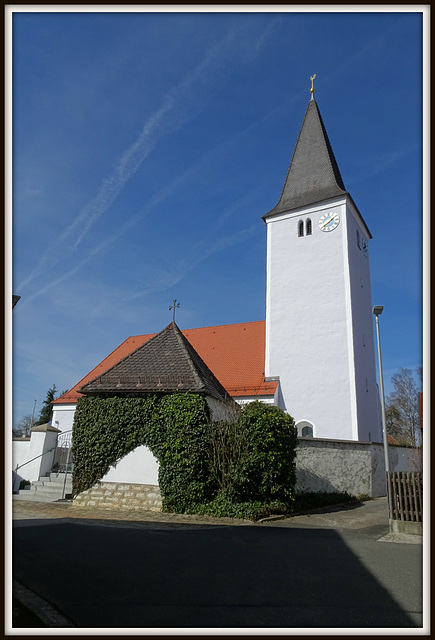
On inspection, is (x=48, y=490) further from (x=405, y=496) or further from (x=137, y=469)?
(x=405, y=496)

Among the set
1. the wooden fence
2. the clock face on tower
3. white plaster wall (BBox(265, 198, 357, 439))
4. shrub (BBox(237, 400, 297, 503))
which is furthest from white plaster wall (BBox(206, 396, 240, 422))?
the clock face on tower

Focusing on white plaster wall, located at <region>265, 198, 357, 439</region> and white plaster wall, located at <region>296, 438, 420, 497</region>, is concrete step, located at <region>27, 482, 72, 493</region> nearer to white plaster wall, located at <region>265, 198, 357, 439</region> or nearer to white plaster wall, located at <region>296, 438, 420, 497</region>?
white plaster wall, located at <region>296, 438, 420, 497</region>

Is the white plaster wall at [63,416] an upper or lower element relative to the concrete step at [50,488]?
upper

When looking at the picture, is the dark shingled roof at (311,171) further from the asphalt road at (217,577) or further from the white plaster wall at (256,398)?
the asphalt road at (217,577)

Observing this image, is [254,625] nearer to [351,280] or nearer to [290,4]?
[290,4]

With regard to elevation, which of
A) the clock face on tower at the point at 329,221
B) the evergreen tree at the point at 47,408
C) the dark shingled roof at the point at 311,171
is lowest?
the evergreen tree at the point at 47,408

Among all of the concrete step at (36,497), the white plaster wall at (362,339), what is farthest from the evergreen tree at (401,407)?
the concrete step at (36,497)

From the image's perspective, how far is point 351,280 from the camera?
73.5ft

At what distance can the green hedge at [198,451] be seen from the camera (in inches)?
464

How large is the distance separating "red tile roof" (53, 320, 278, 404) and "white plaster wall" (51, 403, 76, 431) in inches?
12.3

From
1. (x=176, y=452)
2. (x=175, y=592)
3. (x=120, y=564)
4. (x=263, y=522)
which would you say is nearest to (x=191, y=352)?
(x=176, y=452)

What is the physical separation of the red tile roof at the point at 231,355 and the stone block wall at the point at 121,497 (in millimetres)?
10550

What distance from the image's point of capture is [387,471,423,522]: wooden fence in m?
9.17

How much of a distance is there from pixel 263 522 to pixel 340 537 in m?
2.43
